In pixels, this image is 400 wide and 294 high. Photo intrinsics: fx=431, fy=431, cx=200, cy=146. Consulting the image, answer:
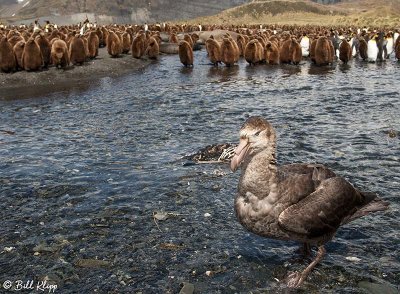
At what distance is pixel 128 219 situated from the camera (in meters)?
5.95

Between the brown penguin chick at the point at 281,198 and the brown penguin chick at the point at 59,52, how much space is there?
16.9m

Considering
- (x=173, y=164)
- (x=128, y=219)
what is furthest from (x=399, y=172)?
(x=128, y=219)


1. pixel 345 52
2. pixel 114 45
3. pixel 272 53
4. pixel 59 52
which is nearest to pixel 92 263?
pixel 59 52

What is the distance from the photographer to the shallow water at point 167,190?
4.64 m

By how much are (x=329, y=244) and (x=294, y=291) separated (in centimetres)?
113

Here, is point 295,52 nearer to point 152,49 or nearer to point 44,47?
point 152,49

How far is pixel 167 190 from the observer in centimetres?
691

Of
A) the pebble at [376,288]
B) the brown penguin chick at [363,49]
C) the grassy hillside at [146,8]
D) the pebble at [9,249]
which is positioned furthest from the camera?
the grassy hillside at [146,8]

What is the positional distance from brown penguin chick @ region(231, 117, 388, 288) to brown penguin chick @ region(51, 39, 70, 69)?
16903mm

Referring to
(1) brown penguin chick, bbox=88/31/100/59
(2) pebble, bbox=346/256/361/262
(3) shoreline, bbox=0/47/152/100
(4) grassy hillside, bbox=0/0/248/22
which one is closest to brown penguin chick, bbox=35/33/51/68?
(3) shoreline, bbox=0/47/152/100

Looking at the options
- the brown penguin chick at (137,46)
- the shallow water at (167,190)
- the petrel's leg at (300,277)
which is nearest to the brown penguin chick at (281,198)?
the petrel's leg at (300,277)

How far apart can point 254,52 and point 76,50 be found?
9333 mm

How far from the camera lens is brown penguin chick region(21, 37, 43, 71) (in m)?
18.0

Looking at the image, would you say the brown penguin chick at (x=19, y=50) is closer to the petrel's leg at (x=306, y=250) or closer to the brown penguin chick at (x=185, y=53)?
the brown penguin chick at (x=185, y=53)
